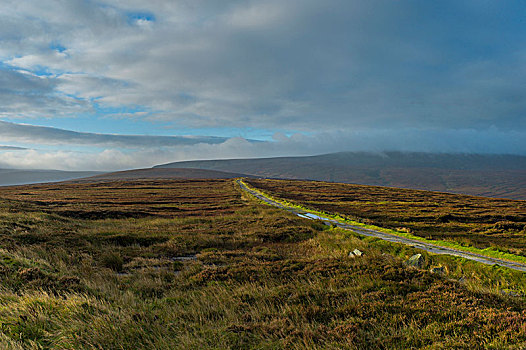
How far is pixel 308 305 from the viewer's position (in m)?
8.24

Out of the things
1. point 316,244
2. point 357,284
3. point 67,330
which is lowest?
point 316,244

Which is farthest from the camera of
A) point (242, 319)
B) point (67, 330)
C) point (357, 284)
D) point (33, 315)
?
point (357, 284)

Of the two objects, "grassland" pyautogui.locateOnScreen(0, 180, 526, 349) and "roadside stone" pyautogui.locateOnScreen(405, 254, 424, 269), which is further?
"roadside stone" pyautogui.locateOnScreen(405, 254, 424, 269)

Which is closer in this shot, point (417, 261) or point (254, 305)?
point (254, 305)

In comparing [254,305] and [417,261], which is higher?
[254,305]

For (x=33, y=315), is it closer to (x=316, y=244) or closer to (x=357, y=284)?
(x=357, y=284)

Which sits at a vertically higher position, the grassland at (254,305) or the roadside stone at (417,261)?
the grassland at (254,305)

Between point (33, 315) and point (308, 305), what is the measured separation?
709 centimetres

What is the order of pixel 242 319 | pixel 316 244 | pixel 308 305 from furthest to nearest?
pixel 316 244 → pixel 308 305 → pixel 242 319

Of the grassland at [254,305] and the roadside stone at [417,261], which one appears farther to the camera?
the roadside stone at [417,261]

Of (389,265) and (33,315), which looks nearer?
(33,315)

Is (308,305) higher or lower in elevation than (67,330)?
lower

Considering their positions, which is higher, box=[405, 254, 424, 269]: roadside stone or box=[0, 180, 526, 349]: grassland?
box=[0, 180, 526, 349]: grassland

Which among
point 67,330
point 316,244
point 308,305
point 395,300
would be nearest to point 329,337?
point 308,305
